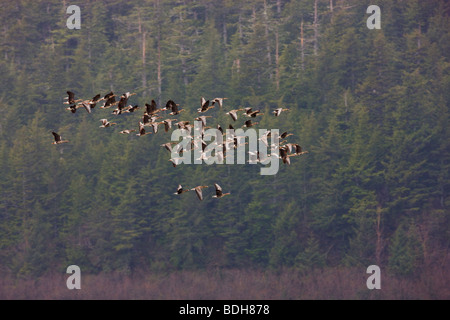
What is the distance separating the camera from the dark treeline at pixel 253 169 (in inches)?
2377

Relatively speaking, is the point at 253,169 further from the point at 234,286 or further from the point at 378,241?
the point at 378,241

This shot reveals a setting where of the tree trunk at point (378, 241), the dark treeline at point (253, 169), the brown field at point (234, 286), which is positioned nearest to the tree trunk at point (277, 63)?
the dark treeline at point (253, 169)

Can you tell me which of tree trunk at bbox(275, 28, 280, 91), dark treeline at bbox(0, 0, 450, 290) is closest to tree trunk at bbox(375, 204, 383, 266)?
dark treeline at bbox(0, 0, 450, 290)

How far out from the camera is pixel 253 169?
6378 centimetres

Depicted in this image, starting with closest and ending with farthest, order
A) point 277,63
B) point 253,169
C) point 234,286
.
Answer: point 234,286 < point 253,169 < point 277,63

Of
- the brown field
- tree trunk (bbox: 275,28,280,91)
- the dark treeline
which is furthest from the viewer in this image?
tree trunk (bbox: 275,28,280,91)

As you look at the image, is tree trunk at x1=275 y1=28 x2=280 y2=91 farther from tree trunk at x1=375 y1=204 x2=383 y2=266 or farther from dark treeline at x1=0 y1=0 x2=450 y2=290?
tree trunk at x1=375 y1=204 x2=383 y2=266

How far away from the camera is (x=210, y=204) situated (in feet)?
208

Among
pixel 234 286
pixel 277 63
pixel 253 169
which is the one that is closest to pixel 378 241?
pixel 234 286

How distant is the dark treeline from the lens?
198 ft

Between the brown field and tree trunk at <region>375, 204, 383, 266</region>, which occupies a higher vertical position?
tree trunk at <region>375, 204, 383, 266</region>

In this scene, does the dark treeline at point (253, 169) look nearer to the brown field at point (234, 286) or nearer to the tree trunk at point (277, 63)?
the tree trunk at point (277, 63)
